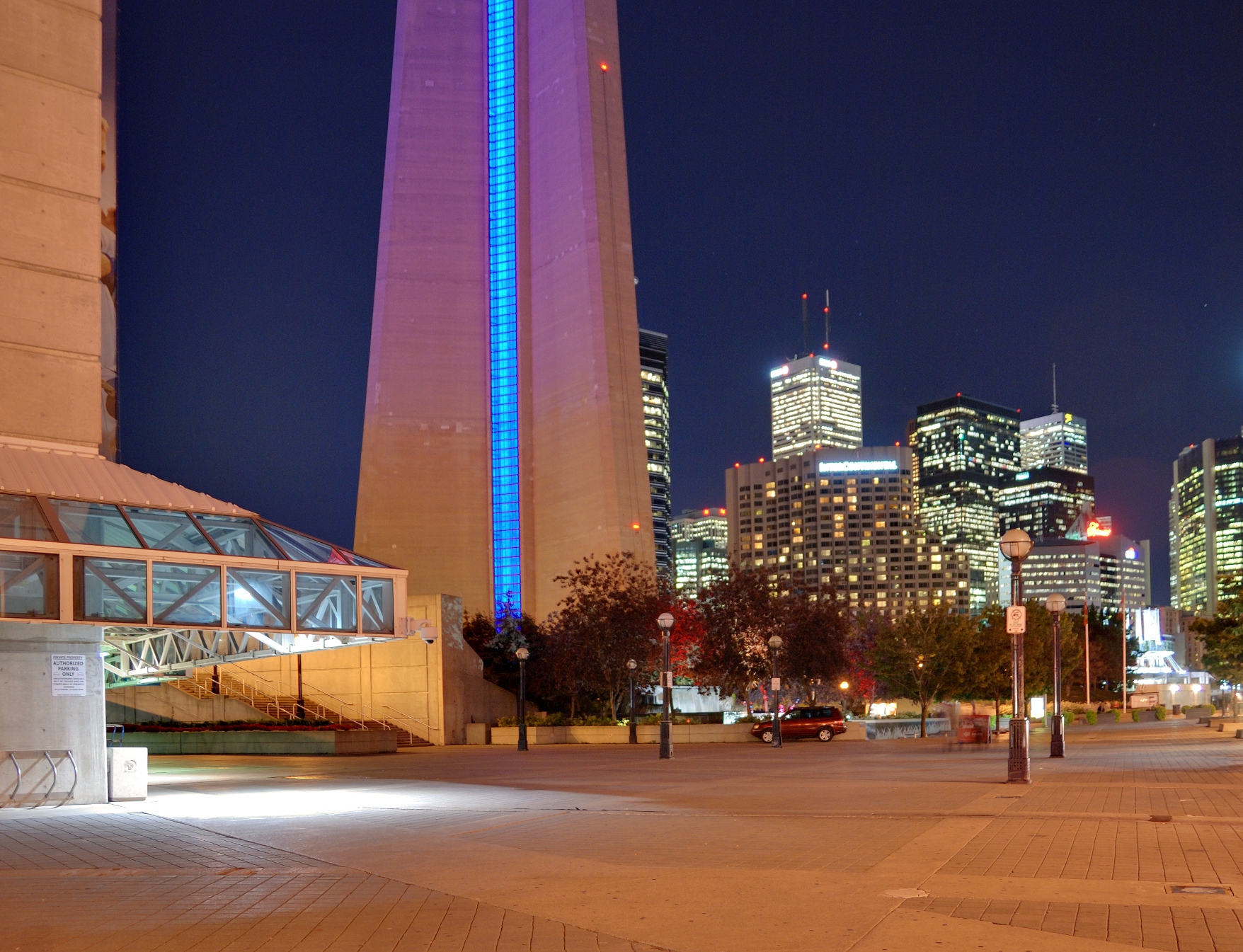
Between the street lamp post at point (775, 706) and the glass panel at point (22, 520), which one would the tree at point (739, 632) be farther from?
the glass panel at point (22, 520)

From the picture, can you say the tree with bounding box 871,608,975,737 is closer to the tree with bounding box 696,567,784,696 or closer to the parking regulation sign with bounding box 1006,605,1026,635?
the tree with bounding box 696,567,784,696

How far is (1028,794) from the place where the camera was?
19.9 metres

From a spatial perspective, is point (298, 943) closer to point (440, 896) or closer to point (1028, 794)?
point (440, 896)

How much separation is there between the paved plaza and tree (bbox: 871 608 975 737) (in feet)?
108

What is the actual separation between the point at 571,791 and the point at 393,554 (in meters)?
78.4

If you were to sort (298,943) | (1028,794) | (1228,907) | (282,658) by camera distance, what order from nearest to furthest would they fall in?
1. (298,943)
2. (1228,907)
3. (1028,794)
4. (282,658)

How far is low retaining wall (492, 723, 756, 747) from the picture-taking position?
48.4 m

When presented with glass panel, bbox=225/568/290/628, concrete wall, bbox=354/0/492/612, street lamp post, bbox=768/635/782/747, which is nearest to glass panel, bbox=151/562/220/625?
glass panel, bbox=225/568/290/628

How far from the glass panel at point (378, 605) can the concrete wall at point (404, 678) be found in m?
28.6

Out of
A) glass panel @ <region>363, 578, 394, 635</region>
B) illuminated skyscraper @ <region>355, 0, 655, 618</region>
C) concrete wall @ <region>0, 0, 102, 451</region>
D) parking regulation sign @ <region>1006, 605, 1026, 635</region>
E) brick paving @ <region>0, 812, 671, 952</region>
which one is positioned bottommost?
brick paving @ <region>0, 812, 671, 952</region>

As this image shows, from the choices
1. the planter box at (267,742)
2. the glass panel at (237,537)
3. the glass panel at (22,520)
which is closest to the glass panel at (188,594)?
the glass panel at (237,537)

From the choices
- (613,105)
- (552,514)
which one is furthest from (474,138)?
(552,514)

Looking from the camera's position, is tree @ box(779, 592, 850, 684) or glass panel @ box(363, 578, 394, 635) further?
tree @ box(779, 592, 850, 684)

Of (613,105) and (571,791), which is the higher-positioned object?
(613,105)
